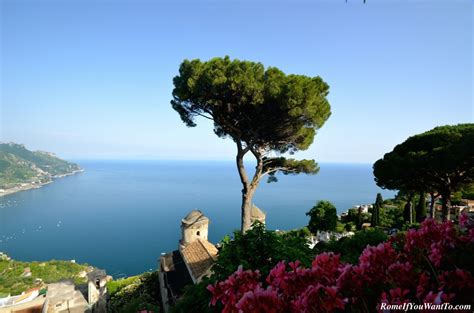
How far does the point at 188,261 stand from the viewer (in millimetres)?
14203

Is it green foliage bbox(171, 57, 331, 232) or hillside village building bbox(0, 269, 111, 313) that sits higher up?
green foliage bbox(171, 57, 331, 232)

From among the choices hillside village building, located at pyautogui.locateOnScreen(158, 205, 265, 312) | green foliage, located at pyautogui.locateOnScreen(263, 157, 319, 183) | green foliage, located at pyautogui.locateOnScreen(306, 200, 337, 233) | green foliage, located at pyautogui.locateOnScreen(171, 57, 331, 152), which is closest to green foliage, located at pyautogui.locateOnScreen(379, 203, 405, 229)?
green foliage, located at pyautogui.locateOnScreen(306, 200, 337, 233)

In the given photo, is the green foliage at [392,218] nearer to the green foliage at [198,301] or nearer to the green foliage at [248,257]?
the green foliage at [248,257]

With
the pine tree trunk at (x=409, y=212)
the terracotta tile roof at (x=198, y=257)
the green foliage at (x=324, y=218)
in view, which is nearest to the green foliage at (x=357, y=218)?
the pine tree trunk at (x=409, y=212)

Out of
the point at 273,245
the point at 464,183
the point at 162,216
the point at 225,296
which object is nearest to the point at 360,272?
the point at 225,296

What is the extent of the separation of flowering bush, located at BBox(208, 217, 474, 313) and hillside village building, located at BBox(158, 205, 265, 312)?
989 cm

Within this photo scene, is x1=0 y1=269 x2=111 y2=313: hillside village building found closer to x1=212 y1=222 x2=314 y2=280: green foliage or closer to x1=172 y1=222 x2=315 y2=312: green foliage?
x1=172 y1=222 x2=315 y2=312: green foliage

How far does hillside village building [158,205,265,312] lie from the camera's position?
1293 centimetres

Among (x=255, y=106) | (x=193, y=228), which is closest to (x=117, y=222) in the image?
(x=193, y=228)

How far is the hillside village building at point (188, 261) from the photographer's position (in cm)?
1293

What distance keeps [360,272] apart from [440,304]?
1.66ft

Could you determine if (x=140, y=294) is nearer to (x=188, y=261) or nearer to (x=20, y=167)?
(x=188, y=261)

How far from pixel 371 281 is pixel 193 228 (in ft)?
52.2

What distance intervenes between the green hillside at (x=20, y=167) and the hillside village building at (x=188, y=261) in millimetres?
150054
